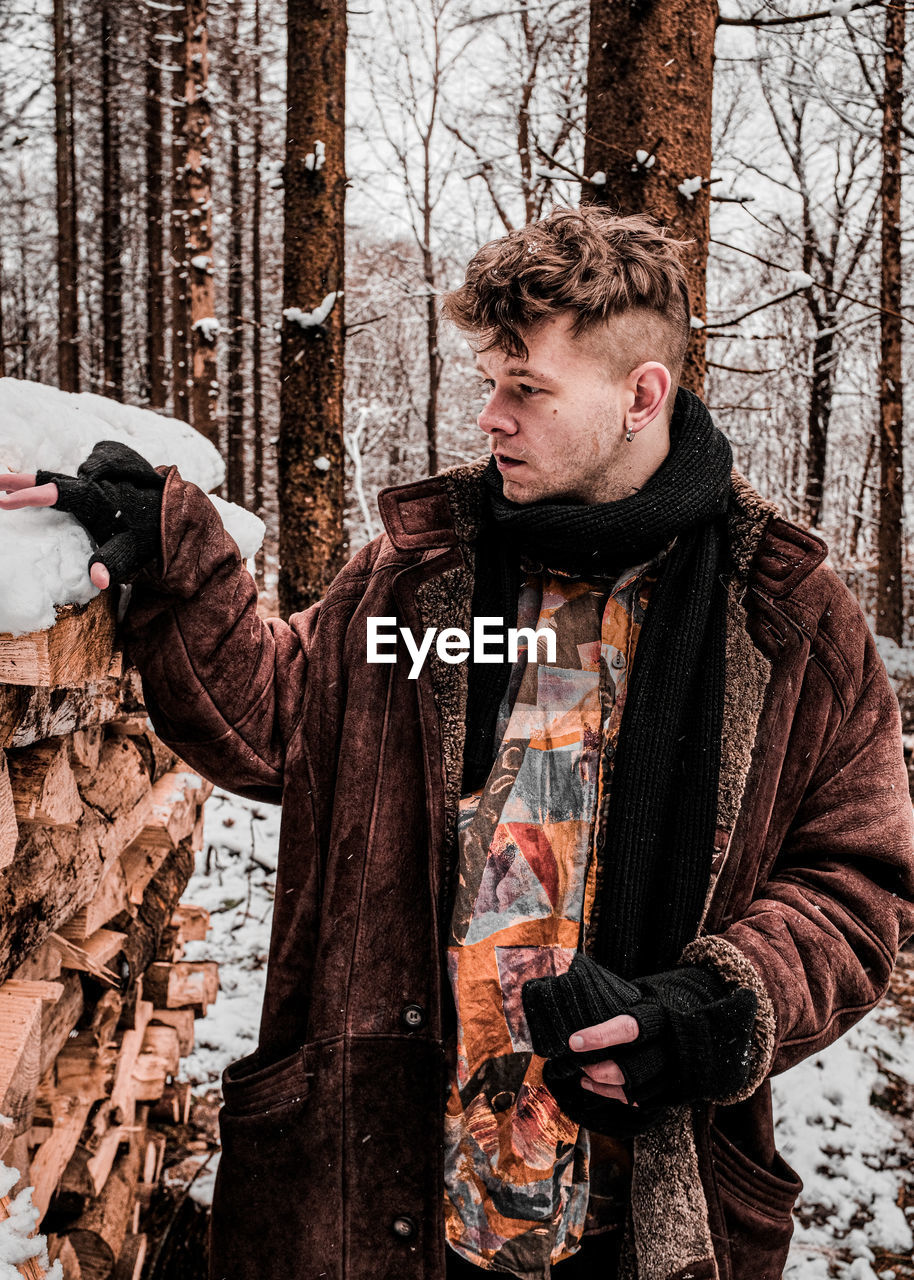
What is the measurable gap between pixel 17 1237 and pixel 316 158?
4903mm

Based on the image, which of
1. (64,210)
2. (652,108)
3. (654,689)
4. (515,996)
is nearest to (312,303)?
(652,108)

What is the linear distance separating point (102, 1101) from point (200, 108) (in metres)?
9.20

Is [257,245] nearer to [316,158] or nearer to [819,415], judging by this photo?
[819,415]

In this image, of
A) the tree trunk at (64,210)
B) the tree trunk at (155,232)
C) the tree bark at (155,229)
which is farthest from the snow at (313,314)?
the tree trunk at (155,232)

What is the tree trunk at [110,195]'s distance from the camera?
13609 mm

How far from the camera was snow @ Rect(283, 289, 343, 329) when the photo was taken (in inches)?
184

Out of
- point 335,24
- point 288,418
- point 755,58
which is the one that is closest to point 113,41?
point 335,24

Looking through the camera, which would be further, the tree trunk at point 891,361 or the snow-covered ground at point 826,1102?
the tree trunk at point 891,361

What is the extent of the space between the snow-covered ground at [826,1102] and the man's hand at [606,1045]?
212 centimetres

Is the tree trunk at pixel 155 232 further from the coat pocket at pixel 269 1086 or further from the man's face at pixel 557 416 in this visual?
the coat pocket at pixel 269 1086

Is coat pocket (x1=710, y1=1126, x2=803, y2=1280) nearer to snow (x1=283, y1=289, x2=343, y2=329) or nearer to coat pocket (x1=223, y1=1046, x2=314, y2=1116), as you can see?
coat pocket (x1=223, y1=1046, x2=314, y2=1116)

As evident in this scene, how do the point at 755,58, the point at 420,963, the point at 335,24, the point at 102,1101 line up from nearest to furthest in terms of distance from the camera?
the point at 420,963 < the point at 102,1101 < the point at 755,58 < the point at 335,24

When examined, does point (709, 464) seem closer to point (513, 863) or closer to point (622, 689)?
point (622, 689)

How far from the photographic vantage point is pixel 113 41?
1412cm
